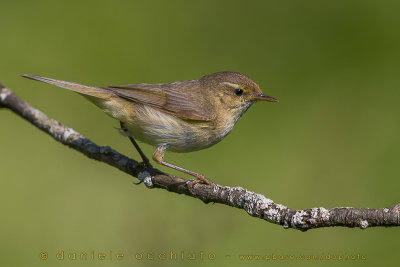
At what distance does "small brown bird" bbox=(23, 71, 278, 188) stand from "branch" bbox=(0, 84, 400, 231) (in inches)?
13.3

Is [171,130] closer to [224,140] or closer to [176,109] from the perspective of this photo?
[176,109]

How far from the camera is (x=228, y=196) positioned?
3.37m

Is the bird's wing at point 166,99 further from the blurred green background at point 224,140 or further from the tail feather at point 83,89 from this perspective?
the blurred green background at point 224,140

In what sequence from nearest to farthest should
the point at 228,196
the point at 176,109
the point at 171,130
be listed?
the point at 228,196, the point at 171,130, the point at 176,109

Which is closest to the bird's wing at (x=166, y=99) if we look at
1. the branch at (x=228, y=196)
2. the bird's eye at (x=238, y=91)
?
the bird's eye at (x=238, y=91)

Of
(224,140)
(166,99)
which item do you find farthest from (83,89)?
(224,140)

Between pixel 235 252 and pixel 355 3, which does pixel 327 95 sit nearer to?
pixel 355 3

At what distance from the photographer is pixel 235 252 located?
165 inches

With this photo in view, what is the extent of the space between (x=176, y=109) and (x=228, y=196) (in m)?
1.44

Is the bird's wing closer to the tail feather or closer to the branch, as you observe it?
the tail feather

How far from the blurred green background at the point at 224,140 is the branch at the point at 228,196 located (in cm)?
54

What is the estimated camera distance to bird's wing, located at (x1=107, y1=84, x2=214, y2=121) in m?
4.52

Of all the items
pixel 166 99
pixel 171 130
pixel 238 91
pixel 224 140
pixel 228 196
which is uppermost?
pixel 238 91

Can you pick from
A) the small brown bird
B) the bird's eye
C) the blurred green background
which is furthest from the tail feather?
the bird's eye
